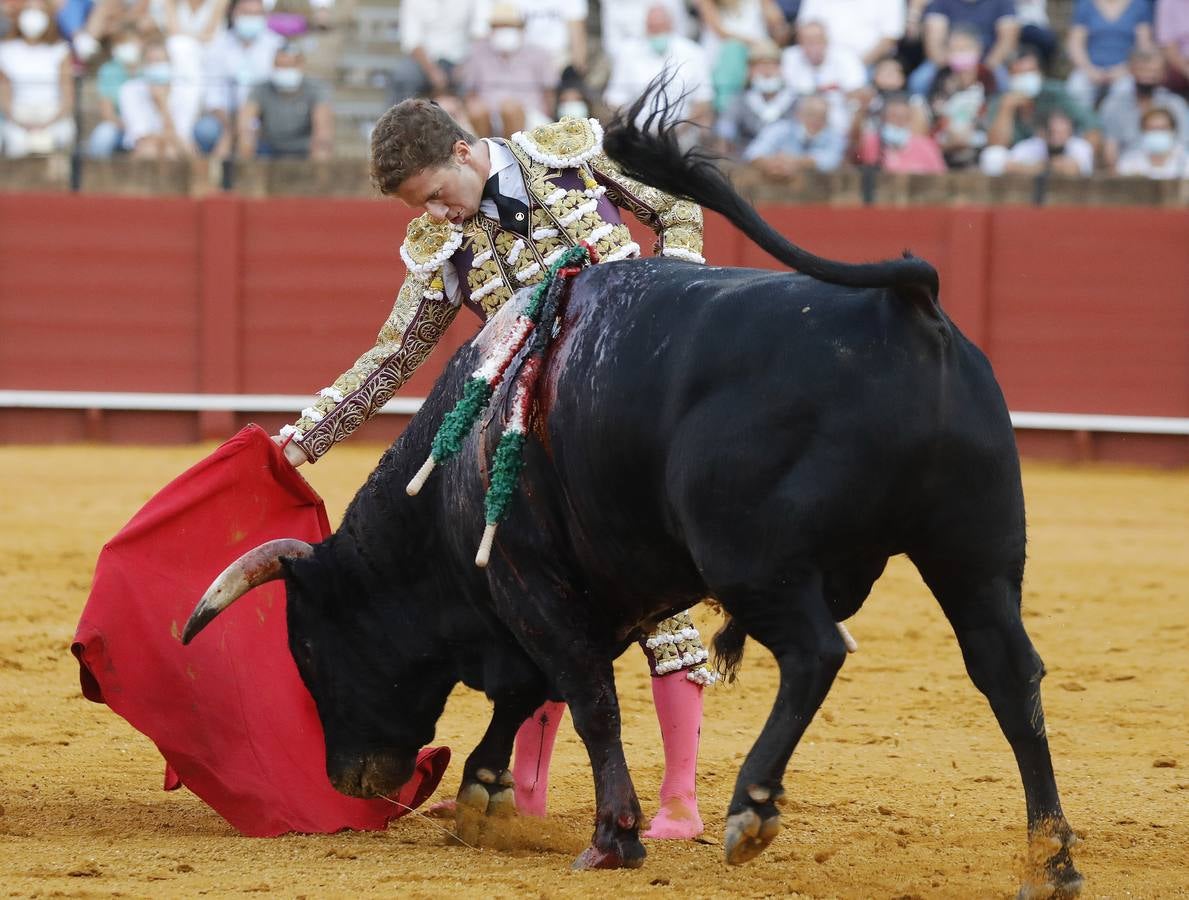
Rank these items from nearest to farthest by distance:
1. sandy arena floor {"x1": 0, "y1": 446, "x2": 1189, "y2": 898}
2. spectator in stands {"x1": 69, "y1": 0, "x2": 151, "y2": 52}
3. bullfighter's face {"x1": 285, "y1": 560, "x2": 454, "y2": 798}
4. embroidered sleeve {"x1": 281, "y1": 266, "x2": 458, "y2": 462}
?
sandy arena floor {"x1": 0, "y1": 446, "x2": 1189, "y2": 898} < bullfighter's face {"x1": 285, "y1": 560, "x2": 454, "y2": 798} < embroidered sleeve {"x1": 281, "y1": 266, "x2": 458, "y2": 462} < spectator in stands {"x1": 69, "y1": 0, "x2": 151, "y2": 52}

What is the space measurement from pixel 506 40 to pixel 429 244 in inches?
258

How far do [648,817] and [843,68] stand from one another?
688cm

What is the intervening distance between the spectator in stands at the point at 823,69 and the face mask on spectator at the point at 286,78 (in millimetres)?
2659

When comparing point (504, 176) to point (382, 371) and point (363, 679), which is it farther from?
point (363, 679)

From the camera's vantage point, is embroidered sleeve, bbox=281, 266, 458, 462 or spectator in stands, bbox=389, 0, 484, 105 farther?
spectator in stands, bbox=389, 0, 484, 105

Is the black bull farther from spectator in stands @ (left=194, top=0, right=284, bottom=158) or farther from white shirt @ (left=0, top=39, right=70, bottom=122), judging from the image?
white shirt @ (left=0, top=39, right=70, bottom=122)

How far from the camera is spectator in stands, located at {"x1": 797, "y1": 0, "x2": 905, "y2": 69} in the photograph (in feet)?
32.0

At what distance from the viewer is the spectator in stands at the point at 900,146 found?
31.5 ft

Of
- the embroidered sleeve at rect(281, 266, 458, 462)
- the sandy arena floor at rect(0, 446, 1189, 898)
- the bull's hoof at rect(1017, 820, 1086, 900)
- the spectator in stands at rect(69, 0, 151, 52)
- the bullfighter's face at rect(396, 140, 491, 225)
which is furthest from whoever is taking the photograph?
the spectator in stands at rect(69, 0, 151, 52)

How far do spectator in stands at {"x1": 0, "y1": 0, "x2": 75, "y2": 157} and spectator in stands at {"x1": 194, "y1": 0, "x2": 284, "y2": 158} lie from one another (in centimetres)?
75

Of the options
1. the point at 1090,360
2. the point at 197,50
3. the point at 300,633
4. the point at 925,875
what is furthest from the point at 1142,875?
the point at 197,50

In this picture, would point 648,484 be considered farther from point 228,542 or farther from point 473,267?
point 228,542

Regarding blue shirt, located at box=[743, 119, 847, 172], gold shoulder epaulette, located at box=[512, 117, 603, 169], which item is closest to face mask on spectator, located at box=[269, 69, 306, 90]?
blue shirt, located at box=[743, 119, 847, 172]

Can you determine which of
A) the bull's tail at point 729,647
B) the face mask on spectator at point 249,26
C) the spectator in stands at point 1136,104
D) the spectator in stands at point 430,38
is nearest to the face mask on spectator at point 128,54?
the face mask on spectator at point 249,26
